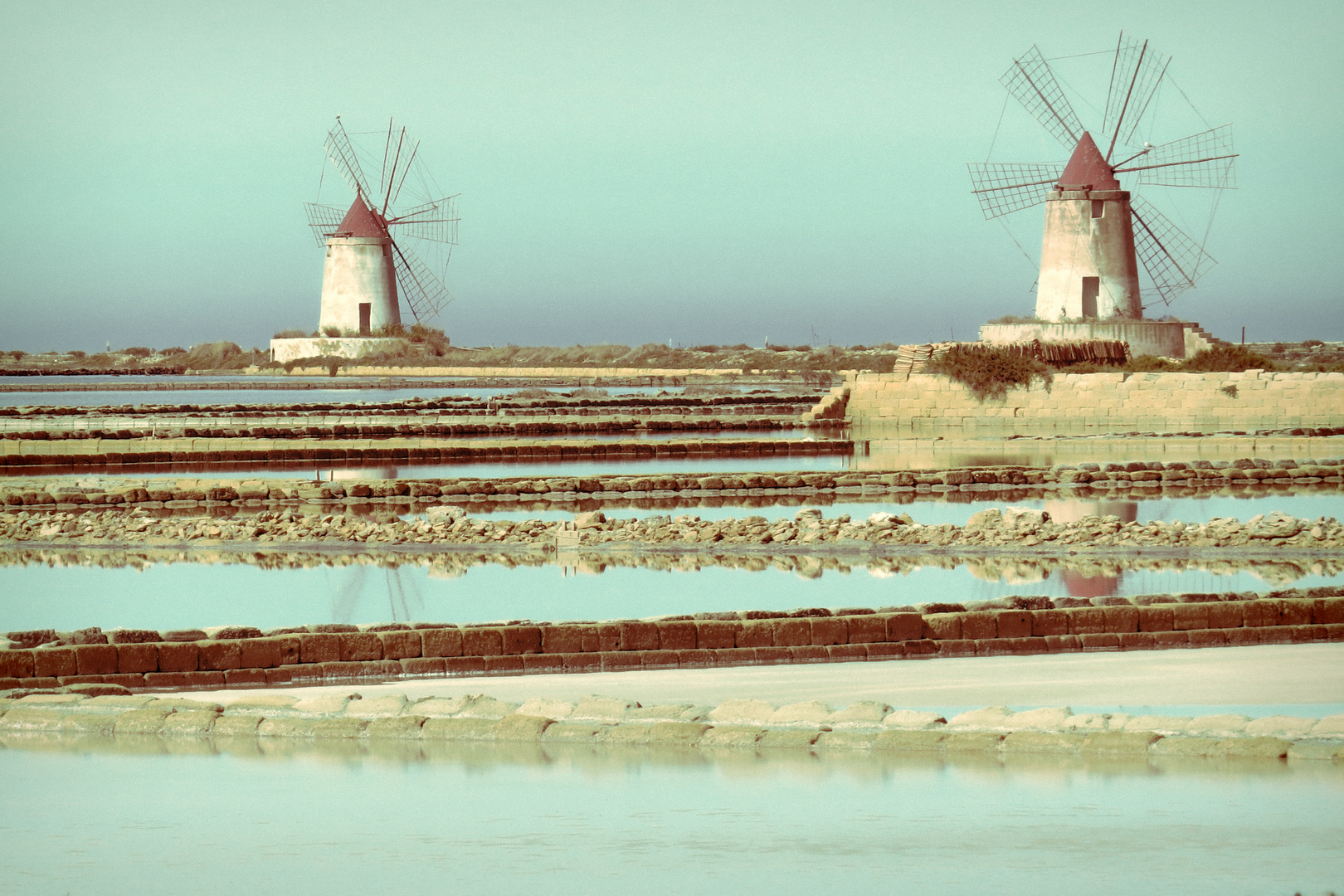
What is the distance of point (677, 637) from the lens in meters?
5.80

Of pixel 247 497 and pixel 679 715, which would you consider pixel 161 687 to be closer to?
pixel 679 715

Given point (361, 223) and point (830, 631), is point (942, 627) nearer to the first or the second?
point (830, 631)

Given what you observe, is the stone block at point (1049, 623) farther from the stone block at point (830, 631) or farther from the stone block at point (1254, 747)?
the stone block at point (1254, 747)

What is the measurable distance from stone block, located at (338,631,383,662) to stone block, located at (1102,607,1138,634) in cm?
263

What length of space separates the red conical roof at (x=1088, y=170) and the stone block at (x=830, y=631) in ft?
60.5

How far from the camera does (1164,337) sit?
2223cm

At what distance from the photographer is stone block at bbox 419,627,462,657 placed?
5.64 metres

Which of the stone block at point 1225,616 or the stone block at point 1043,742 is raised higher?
the stone block at point 1225,616

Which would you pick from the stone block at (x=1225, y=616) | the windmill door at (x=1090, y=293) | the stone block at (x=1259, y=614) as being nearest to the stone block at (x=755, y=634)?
the stone block at (x=1225, y=616)

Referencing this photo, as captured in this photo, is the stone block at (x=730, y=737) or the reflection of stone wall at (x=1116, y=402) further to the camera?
the reflection of stone wall at (x=1116, y=402)

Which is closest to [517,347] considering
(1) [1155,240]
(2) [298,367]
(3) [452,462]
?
(2) [298,367]

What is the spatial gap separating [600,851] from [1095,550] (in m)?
5.38

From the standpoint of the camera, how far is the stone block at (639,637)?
5.75 metres

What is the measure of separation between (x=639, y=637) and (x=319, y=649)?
1.10 metres
